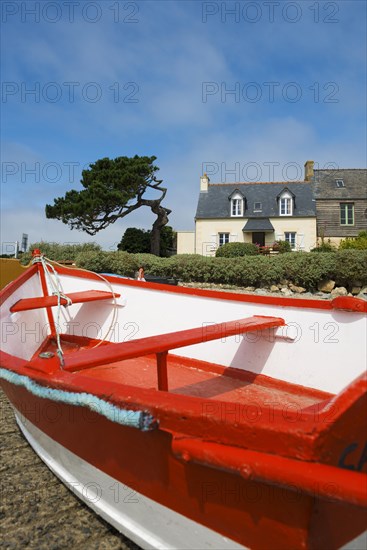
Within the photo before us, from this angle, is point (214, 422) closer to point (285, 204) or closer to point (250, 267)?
point (250, 267)

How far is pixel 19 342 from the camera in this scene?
3.85 metres

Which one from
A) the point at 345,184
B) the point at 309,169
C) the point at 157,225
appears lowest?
the point at 157,225

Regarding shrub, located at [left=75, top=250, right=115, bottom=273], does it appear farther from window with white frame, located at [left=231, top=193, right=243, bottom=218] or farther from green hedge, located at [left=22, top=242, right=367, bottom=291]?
window with white frame, located at [left=231, top=193, right=243, bottom=218]

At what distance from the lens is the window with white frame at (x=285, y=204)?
30812 mm

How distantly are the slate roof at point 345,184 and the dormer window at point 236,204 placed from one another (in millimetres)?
5805

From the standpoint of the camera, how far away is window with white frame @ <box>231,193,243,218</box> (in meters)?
31.5

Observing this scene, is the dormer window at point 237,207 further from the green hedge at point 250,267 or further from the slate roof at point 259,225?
the green hedge at point 250,267

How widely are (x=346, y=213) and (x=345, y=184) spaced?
9.24ft

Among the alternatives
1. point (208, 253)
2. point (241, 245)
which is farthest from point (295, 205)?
point (241, 245)

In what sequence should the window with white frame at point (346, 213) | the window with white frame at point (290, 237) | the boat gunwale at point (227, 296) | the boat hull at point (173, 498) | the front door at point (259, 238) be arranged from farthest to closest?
the front door at point (259, 238), the window with white frame at point (290, 237), the window with white frame at point (346, 213), the boat gunwale at point (227, 296), the boat hull at point (173, 498)

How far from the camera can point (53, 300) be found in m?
3.85

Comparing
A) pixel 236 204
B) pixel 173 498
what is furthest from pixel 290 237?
pixel 173 498

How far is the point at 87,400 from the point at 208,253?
92.9 feet

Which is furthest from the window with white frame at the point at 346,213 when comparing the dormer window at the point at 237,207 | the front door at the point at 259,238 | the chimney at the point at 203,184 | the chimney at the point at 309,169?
the chimney at the point at 203,184
